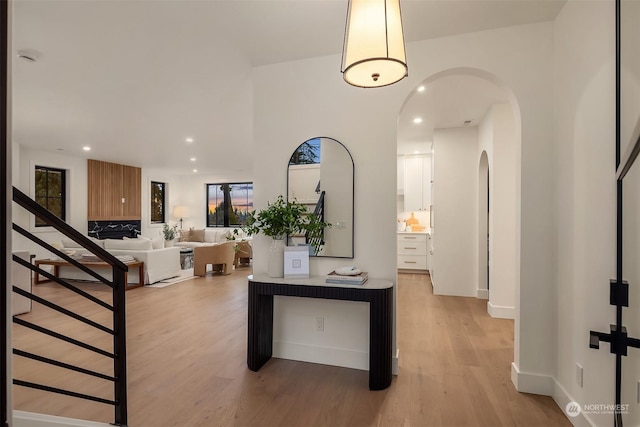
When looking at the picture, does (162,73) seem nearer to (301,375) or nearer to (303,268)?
(303,268)

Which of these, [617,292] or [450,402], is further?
[450,402]

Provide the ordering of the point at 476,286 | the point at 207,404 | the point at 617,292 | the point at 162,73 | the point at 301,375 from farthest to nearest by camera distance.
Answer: the point at 476,286
the point at 162,73
the point at 301,375
the point at 207,404
the point at 617,292

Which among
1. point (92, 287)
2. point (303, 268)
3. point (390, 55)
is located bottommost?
point (92, 287)

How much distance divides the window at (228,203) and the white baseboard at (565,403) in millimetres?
9782

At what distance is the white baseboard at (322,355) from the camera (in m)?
2.72

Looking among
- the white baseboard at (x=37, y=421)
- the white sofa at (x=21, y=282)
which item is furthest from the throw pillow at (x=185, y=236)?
the white baseboard at (x=37, y=421)

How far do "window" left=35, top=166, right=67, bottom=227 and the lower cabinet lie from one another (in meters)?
7.43

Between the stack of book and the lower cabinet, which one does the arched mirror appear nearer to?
the stack of book

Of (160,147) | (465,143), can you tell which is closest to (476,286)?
(465,143)

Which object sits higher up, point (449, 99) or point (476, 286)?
point (449, 99)

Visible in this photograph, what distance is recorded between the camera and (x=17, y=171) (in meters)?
6.36

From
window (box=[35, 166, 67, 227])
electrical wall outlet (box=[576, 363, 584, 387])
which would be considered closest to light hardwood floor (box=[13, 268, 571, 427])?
electrical wall outlet (box=[576, 363, 584, 387])

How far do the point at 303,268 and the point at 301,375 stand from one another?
0.84 m

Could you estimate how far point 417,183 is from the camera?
715 cm
